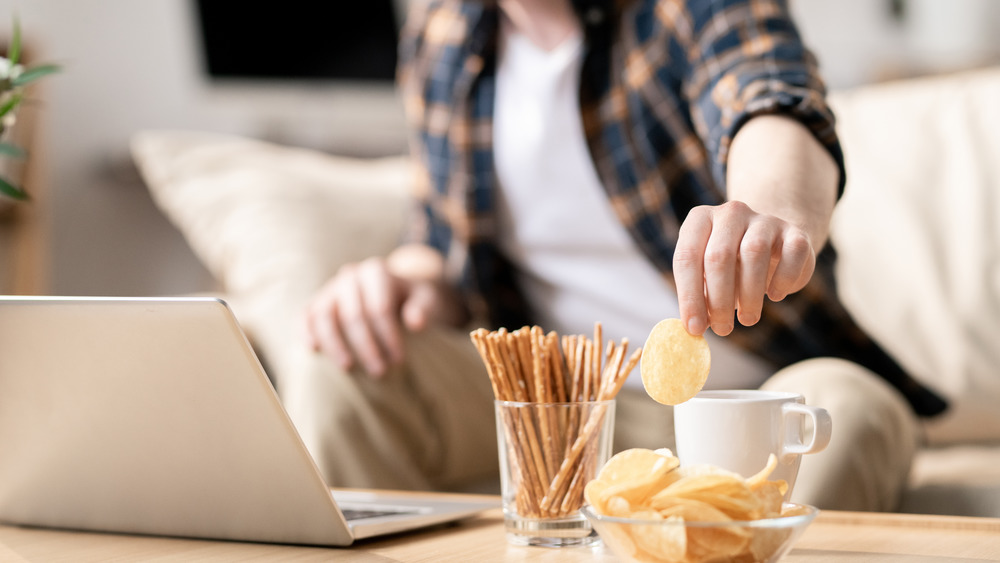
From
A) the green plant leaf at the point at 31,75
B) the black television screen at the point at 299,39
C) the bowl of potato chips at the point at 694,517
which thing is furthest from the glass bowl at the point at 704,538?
the black television screen at the point at 299,39

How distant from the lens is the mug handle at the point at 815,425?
1.77ft

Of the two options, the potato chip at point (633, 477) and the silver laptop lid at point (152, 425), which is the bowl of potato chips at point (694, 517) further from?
the silver laptop lid at point (152, 425)

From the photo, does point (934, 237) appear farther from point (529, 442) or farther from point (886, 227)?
point (529, 442)

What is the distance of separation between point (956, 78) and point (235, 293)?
3.90ft

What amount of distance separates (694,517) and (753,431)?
13 centimetres

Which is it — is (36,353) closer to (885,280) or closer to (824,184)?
(824,184)

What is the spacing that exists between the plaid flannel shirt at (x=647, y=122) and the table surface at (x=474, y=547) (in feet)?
1.08

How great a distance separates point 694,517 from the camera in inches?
17.5

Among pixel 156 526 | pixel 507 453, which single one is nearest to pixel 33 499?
pixel 156 526

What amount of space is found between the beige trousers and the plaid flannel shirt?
0.36 feet

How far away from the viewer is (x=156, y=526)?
0.64 meters

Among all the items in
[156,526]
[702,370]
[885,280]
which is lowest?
[885,280]

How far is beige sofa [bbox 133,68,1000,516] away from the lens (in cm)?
135

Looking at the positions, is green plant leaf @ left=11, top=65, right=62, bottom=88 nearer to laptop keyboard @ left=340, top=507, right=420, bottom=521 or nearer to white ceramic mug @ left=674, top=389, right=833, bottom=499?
laptop keyboard @ left=340, top=507, right=420, bottom=521
